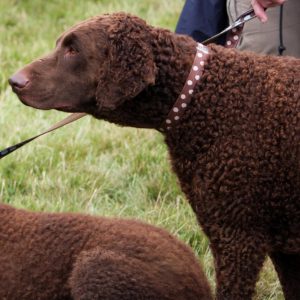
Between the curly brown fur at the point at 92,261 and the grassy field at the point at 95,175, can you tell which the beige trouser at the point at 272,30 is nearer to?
the grassy field at the point at 95,175

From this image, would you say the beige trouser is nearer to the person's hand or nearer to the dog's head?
the person's hand

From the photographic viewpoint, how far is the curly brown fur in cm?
210

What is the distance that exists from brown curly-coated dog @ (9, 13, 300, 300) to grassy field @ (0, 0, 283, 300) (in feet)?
2.62

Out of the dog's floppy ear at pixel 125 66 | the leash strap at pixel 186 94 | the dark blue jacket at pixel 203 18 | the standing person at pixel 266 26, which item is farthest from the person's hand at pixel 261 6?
the dark blue jacket at pixel 203 18

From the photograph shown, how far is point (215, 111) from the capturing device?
6.98 ft

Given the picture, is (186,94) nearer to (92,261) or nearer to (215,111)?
(215,111)

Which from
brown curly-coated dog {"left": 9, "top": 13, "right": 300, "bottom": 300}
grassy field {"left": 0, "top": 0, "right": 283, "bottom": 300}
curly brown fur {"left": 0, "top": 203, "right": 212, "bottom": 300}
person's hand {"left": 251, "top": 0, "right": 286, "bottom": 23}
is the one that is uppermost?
person's hand {"left": 251, "top": 0, "right": 286, "bottom": 23}

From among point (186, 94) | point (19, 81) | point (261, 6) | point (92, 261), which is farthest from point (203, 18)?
point (92, 261)

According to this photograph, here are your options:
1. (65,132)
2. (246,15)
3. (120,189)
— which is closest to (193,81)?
(246,15)

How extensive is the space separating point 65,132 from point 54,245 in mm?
2359

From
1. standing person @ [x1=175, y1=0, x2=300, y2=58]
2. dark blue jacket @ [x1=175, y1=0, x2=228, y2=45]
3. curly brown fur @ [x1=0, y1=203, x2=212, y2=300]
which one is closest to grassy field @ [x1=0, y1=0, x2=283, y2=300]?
curly brown fur @ [x1=0, y1=203, x2=212, y2=300]

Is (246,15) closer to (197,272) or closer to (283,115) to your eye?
(283,115)

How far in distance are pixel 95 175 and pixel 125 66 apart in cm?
191

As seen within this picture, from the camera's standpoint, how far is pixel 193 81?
214cm
